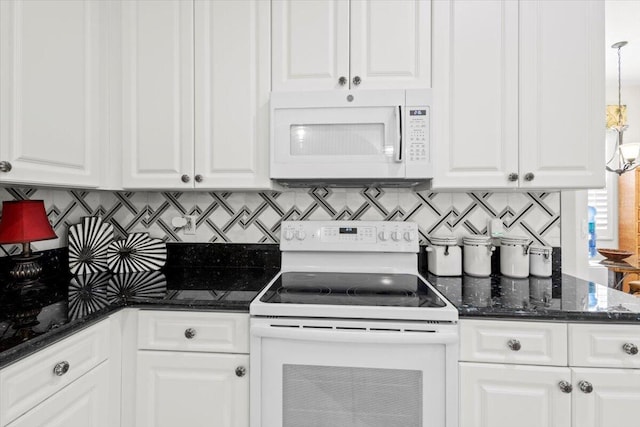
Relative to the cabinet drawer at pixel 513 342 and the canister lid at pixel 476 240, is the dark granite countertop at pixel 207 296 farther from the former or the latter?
the canister lid at pixel 476 240

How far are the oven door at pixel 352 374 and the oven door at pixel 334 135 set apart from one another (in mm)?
670

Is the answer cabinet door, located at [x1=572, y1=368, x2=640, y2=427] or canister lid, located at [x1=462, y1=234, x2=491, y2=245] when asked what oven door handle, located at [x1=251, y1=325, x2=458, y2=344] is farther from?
canister lid, located at [x1=462, y1=234, x2=491, y2=245]

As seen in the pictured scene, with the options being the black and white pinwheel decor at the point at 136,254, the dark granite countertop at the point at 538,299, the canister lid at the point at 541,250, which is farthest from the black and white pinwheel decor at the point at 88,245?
the canister lid at the point at 541,250

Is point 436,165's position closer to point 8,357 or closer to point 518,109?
point 518,109

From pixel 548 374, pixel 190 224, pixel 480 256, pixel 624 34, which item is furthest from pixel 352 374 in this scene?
pixel 624 34

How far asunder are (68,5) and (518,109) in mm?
1941

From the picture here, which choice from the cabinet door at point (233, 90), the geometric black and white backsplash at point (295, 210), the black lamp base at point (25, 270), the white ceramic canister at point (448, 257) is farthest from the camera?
the geometric black and white backsplash at point (295, 210)

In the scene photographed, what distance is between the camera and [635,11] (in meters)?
2.74

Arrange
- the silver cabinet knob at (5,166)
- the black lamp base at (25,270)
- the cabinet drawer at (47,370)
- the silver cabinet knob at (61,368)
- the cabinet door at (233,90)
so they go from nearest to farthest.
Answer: the cabinet drawer at (47,370)
the silver cabinet knob at (61,368)
the silver cabinet knob at (5,166)
the black lamp base at (25,270)
the cabinet door at (233,90)

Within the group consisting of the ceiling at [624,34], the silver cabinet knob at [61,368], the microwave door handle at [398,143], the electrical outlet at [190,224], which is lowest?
the silver cabinet knob at [61,368]

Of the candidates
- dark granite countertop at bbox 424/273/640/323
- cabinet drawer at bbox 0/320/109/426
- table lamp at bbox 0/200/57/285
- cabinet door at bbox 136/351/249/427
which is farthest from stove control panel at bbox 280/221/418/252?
table lamp at bbox 0/200/57/285

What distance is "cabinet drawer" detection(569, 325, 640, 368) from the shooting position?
1174 millimetres

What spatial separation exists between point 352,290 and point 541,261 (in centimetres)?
98

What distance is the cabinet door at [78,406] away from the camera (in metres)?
0.97
